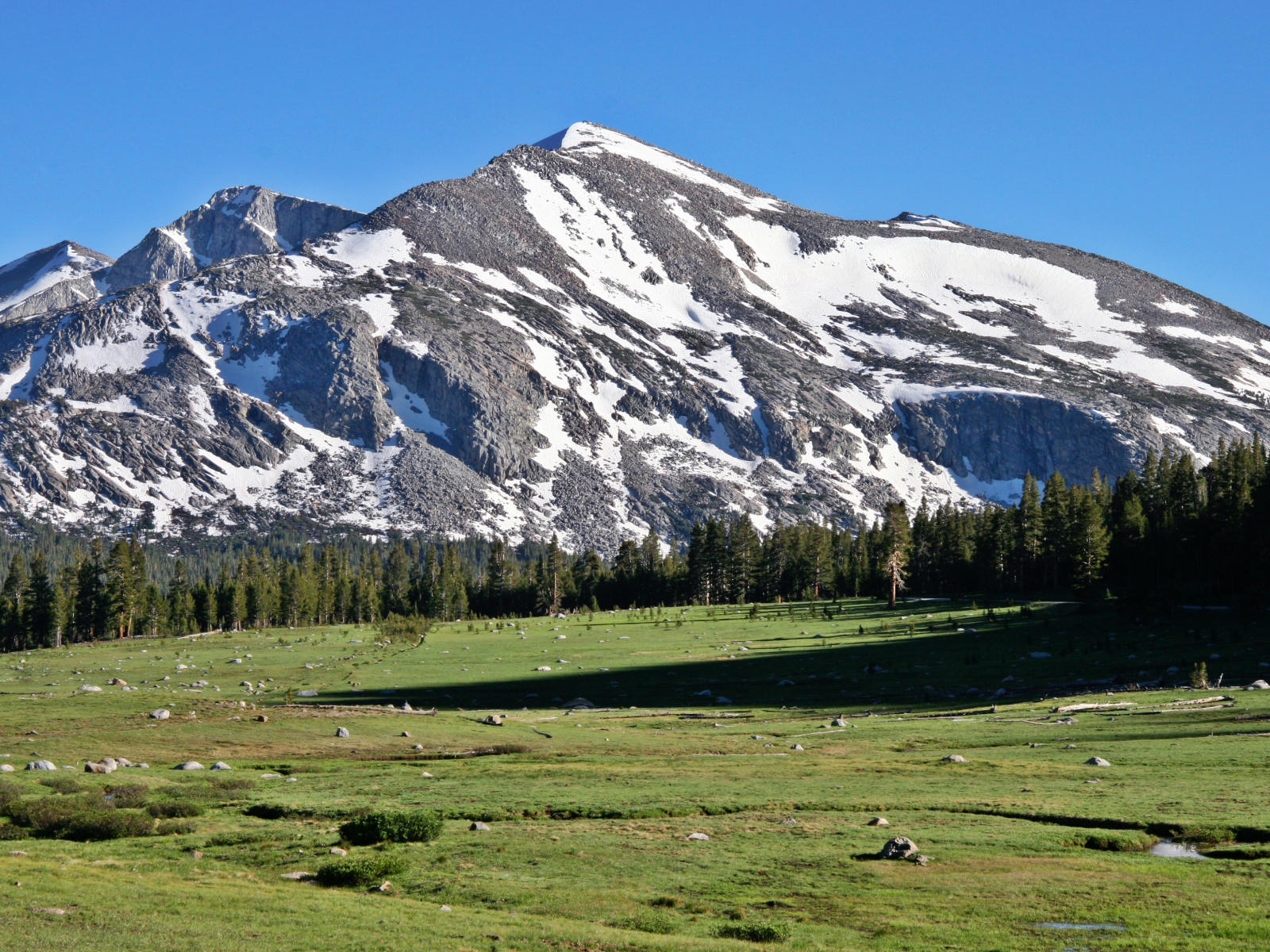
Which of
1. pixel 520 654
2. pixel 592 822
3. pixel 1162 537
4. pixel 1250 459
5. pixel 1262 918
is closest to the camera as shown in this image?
pixel 1262 918

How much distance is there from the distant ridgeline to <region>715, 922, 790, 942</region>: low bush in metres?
78.1

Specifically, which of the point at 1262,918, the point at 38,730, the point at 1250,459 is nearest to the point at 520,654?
the point at 38,730

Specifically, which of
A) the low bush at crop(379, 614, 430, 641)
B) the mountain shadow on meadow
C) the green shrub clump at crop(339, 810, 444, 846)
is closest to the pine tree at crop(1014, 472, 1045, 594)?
the mountain shadow on meadow

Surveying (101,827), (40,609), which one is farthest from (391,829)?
(40,609)

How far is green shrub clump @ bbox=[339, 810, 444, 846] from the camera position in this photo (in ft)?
82.3

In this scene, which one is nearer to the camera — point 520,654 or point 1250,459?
point 520,654

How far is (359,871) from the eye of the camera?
70.5 feet

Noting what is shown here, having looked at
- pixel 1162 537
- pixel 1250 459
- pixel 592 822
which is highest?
pixel 1250 459

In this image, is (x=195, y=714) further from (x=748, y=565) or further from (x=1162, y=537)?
(x=748, y=565)

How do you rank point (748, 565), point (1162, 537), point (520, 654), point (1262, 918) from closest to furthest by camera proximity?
point (1262, 918)
point (520, 654)
point (1162, 537)
point (748, 565)

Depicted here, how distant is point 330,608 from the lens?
544 feet

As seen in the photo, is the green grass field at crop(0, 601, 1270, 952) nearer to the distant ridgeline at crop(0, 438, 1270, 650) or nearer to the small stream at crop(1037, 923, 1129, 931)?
the small stream at crop(1037, 923, 1129, 931)

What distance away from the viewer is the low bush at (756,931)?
18.2 meters

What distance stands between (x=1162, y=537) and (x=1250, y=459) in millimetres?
18315
